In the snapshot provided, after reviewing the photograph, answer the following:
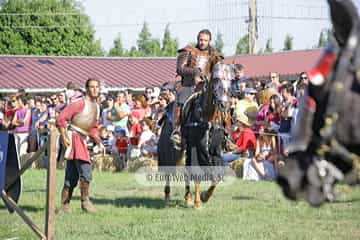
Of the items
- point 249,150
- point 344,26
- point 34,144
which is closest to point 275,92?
point 249,150

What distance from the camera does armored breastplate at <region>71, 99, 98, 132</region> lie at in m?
12.3

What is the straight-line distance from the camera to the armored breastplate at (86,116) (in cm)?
1226

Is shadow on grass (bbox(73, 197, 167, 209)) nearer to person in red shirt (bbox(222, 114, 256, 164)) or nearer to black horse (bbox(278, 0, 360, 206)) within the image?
person in red shirt (bbox(222, 114, 256, 164))

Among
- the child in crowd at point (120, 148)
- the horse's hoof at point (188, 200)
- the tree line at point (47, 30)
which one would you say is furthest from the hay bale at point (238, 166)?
the tree line at point (47, 30)

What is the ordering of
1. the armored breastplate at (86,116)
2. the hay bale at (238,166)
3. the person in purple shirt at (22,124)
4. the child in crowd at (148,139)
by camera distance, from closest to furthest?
the armored breastplate at (86,116) < the hay bale at (238,166) < the child in crowd at (148,139) < the person in purple shirt at (22,124)

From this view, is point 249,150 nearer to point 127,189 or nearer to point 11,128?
point 127,189

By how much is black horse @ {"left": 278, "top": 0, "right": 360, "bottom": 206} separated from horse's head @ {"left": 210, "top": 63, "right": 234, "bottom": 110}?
787 cm

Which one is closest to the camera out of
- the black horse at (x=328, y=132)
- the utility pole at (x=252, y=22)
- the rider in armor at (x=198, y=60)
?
the black horse at (x=328, y=132)

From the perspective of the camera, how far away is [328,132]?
4039mm

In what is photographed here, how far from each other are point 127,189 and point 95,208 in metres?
2.87

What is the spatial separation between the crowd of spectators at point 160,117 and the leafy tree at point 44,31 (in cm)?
3847

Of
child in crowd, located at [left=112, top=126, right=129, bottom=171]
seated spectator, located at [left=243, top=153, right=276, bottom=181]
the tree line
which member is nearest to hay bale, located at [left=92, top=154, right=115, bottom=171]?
child in crowd, located at [left=112, top=126, right=129, bottom=171]

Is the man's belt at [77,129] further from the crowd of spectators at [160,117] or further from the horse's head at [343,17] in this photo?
Result: the horse's head at [343,17]

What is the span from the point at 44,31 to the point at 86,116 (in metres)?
53.1
